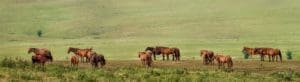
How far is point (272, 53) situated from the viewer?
42.4m

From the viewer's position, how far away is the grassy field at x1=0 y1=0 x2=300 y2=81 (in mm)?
74312

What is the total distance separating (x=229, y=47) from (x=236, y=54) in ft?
27.3

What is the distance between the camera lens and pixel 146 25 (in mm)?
100688

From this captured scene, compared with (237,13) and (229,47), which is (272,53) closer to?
(229,47)

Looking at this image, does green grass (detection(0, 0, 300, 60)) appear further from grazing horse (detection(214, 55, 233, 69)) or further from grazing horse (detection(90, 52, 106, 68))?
grazing horse (detection(90, 52, 106, 68))

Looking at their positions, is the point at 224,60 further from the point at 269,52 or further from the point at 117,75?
the point at 117,75

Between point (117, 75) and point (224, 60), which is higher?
point (224, 60)

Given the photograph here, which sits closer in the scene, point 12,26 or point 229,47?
point 229,47

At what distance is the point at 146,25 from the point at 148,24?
32.4 inches

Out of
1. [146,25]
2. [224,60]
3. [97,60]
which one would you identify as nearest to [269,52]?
[224,60]

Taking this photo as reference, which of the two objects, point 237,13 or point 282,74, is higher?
point 237,13

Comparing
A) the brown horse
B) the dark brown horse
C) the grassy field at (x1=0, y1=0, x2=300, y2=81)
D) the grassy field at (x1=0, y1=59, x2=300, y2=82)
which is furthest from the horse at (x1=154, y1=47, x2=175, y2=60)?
the grassy field at (x1=0, y1=0, x2=300, y2=81)

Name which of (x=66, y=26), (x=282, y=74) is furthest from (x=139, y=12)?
(x=282, y=74)

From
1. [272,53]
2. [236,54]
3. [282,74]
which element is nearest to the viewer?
[282,74]
